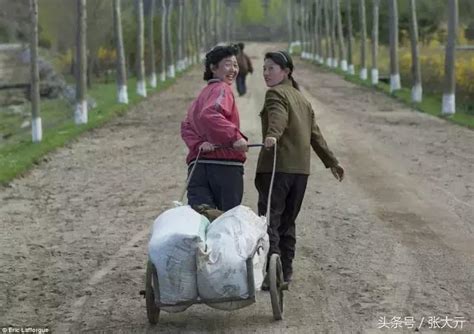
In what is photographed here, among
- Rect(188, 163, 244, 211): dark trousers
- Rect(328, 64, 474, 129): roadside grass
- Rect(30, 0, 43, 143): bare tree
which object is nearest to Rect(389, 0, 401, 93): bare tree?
Rect(328, 64, 474, 129): roadside grass

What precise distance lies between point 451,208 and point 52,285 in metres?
5.06

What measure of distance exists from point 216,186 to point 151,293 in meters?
1.06

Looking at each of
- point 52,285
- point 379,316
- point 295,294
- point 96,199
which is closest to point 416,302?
point 379,316

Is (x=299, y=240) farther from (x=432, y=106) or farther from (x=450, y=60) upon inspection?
(x=432, y=106)

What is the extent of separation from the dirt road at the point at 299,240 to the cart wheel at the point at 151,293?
0.08m

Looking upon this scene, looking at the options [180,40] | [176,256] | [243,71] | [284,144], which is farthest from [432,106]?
[180,40]

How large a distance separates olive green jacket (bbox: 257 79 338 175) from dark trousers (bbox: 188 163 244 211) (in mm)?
238

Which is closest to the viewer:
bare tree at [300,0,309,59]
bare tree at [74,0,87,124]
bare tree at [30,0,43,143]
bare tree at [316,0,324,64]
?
bare tree at [30,0,43,143]

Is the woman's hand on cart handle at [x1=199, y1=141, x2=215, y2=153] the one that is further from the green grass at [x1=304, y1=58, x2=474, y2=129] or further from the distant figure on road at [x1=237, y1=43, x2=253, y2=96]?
the distant figure on road at [x1=237, y1=43, x2=253, y2=96]

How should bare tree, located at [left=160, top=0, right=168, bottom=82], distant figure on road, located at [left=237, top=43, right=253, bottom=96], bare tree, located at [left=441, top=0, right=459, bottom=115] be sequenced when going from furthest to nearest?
bare tree, located at [left=160, top=0, right=168, bottom=82] < distant figure on road, located at [left=237, top=43, right=253, bottom=96] < bare tree, located at [left=441, top=0, right=459, bottom=115]

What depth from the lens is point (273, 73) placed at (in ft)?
23.2

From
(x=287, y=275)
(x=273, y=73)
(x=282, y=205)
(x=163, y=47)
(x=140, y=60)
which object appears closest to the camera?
(x=273, y=73)

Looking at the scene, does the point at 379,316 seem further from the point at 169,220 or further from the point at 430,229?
the point at 430,229

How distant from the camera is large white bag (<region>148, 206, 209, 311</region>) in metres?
6.02
